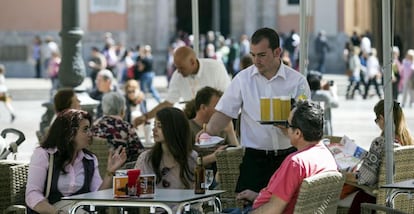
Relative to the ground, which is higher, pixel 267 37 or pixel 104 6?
pixel 104 6

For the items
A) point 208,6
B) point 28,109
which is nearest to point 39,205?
point 28,109

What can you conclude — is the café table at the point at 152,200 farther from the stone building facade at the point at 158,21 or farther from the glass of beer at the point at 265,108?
the stone building facade at the point at 158,21

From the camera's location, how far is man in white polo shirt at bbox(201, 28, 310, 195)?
320 inches

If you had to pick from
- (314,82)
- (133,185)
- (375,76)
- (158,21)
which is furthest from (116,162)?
(158,21)

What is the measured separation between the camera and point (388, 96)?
8.50 meters

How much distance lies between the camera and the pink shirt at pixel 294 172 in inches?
268

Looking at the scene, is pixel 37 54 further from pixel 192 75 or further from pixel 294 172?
pixel 294 172

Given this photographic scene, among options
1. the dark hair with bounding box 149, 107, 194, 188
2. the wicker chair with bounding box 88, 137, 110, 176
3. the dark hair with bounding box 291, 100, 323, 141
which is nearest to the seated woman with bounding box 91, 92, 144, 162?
the wicker chair with bounding box 88, 137, 110, 176

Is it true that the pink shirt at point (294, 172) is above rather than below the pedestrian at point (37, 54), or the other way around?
above

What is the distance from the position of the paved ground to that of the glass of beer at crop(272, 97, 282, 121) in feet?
26.6

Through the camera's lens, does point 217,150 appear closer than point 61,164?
No

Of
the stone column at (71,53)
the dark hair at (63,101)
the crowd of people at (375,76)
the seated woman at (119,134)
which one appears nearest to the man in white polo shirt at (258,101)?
the seated woman at (119,134)

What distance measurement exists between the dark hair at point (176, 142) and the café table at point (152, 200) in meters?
0.46

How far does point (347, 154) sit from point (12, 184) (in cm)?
266
